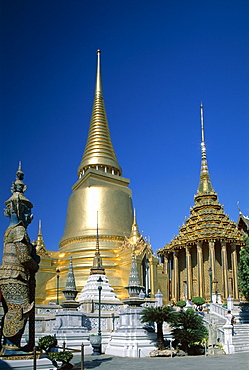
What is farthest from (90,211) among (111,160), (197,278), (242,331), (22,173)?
(22,173)

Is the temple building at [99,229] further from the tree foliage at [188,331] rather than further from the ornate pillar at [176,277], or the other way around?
the tree foliage at [188,331]

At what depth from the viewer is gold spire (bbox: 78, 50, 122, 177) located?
42.0 meters

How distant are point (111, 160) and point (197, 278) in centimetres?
1463

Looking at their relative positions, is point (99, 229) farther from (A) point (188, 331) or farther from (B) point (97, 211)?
(A) point (188, 331)

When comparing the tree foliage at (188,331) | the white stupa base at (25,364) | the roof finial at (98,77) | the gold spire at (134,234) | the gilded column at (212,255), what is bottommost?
the tree foliage at (188,331)

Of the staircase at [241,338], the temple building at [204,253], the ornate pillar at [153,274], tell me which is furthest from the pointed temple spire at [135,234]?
the staircase at [241,338]

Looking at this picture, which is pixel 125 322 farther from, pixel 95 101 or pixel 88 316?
pixel 95 101

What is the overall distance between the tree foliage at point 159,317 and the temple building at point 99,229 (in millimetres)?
14396

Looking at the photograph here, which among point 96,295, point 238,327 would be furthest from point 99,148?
point 238,327

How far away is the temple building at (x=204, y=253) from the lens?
127 ft

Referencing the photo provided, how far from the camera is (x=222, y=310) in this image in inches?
985

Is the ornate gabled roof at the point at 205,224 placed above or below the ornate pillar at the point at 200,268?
above

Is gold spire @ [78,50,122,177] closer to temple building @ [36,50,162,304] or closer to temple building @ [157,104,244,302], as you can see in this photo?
temple building @ [36,50,162,304]

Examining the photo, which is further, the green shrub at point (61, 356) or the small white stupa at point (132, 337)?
the small white stupa at point (132, 337)
